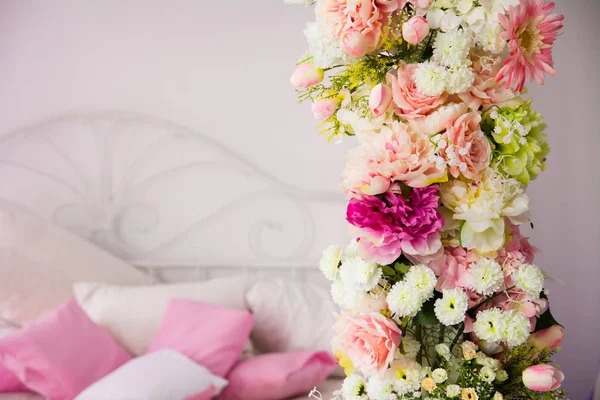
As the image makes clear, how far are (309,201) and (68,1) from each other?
54.3 inches

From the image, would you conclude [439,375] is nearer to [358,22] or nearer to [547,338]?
[547,338]

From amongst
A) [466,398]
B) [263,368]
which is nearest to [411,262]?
[466,398]

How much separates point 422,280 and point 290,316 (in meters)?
1.40

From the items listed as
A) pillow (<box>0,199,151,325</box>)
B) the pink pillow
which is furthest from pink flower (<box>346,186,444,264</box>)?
pillow (<box>0,199,151,325</box>)

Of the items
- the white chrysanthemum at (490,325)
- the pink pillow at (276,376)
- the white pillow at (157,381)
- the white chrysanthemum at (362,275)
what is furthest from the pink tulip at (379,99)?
the pink pillow at (276,376)

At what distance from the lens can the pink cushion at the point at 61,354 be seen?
71.8 inches

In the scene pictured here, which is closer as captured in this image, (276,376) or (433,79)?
(433,79)

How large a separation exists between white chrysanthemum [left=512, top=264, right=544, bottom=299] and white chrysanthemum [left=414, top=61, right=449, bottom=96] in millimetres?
284

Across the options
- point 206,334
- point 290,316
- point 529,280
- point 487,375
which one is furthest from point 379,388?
point 290,316

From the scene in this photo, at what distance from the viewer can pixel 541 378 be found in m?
0.82

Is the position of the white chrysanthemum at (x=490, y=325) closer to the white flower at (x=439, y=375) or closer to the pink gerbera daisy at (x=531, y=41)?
the white flower at (x=439, y=375)

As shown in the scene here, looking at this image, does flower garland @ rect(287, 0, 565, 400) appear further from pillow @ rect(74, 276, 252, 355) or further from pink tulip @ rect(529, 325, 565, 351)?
pillow @ rect(74, 276, 252, 355)

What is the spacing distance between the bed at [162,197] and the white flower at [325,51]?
1.54 meters

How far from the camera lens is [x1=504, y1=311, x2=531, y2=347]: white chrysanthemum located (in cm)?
82
